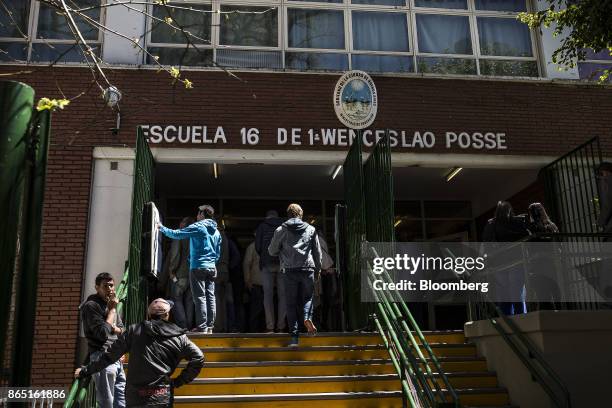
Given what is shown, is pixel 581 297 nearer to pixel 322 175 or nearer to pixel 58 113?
pixel 322 175

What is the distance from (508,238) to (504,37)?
5.03m

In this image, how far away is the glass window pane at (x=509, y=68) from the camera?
446 inches

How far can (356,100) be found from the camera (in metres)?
10.5

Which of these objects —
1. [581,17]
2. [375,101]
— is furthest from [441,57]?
[581,17]

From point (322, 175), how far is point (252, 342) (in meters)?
4.41

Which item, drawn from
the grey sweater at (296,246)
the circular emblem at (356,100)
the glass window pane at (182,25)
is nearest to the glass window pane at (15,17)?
the glass window pane at (182,25)

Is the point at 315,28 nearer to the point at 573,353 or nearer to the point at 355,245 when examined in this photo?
the point at 355,245

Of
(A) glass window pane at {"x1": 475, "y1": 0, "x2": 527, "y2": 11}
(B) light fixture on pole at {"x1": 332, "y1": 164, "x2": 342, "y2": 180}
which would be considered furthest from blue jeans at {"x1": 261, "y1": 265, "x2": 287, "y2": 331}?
(A) glass window pane at {"x1": 475, "y1": 0, "x2": 527, "y2": 11}

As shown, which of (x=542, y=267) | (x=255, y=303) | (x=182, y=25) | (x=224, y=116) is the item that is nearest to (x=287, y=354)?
(x=255, y=303)

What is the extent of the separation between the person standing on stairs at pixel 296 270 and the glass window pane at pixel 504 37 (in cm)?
563

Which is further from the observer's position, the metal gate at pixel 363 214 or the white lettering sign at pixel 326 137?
the white lettering sign at pixel 326 137

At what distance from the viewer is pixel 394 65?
11.2 meters

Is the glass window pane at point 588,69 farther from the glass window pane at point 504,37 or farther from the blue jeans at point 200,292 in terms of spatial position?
the blue jeans at point 200,292

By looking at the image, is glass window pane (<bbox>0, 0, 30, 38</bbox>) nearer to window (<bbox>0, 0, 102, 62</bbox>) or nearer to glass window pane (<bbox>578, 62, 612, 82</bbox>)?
window (<bbox>0, 0, 102, 62</bbox>)
